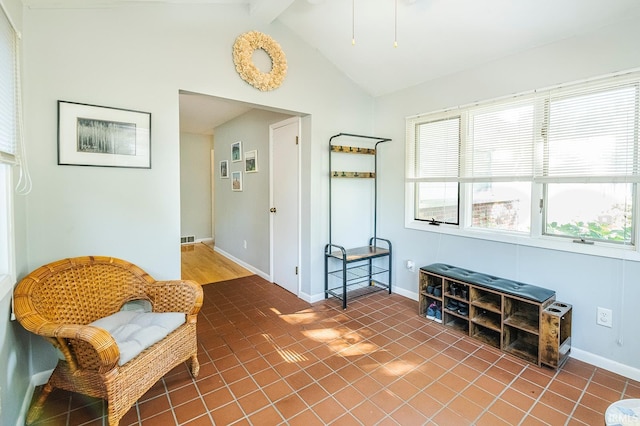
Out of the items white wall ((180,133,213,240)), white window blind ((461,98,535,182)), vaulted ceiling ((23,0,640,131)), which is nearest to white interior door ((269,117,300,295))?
vaulted ceiling ((23,0,640,131))

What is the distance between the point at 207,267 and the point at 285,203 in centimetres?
206

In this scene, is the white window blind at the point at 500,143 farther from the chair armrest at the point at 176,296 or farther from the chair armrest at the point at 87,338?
the chair armrest at the point at 87,338

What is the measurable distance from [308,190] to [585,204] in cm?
241

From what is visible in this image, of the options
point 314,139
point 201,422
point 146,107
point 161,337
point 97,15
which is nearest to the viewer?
point 201,422

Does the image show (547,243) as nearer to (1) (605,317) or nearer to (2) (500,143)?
(1) (605,317)

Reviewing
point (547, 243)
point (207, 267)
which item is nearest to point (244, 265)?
point (207, 267)

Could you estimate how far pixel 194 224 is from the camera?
7.16 metres

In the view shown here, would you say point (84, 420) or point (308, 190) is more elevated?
point (308, 190)

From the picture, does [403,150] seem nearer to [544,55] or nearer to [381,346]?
[544,55]

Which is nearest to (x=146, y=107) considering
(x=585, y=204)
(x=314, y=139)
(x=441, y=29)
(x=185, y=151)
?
(x=314, y=139)

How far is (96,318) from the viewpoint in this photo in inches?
79.7

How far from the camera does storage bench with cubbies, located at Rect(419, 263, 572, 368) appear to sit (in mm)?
2268

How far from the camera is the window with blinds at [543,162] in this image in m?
2.20

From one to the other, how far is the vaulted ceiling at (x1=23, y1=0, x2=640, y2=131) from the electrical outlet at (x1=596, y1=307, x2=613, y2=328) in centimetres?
198
